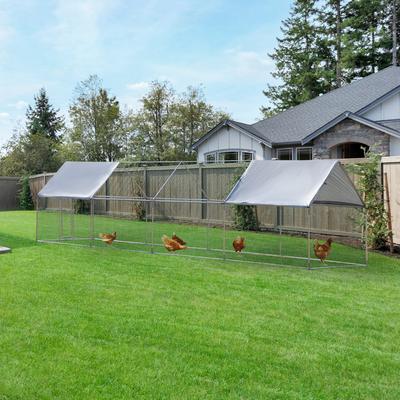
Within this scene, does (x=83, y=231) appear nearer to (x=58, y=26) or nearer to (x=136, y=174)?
(x=136, y=174)

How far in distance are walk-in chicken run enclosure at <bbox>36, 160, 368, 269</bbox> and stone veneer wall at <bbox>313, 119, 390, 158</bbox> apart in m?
4.42

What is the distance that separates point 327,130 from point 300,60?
17666mm

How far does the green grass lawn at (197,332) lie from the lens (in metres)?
3.06

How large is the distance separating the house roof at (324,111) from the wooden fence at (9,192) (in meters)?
10.5

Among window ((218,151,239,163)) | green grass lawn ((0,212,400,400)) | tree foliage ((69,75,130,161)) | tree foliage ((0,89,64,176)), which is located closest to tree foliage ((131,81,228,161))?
tree foliage ((69,75,130,161))

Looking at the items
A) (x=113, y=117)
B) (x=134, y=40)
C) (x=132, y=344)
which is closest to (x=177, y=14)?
(x=134, y=40)

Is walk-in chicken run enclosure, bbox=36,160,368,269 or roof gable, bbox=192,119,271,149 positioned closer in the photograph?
walk-in chicken run enclosure, bbox=36,160,368,269

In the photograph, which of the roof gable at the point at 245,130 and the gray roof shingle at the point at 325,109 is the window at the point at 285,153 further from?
the roof gable at the point at 245,130

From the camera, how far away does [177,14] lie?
1362cm

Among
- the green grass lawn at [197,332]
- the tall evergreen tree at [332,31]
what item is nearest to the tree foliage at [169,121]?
the tall evergreen tree at [332,31]

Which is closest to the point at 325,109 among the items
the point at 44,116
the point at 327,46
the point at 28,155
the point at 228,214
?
the point at 228,214

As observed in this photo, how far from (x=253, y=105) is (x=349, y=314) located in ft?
99.5

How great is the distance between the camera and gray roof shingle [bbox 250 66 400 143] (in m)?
16.1

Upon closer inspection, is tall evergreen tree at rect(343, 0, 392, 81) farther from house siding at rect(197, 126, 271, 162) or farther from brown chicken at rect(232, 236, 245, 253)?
brown chicken at rect(232, 236, 245, 253)
